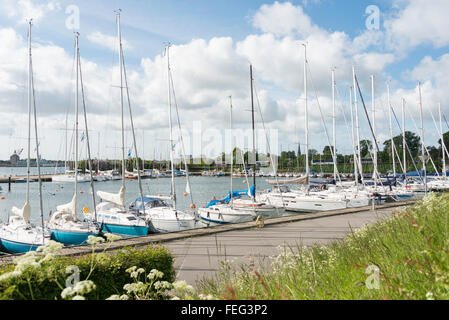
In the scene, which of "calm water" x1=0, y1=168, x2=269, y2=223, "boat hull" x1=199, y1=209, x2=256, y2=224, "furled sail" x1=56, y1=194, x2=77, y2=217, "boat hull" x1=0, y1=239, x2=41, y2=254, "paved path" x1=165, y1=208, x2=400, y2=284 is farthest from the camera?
"calm water" x1=0, y1=168, x2=269, y2=223

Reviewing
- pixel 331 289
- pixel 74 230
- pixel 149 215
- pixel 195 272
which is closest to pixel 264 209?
pixel 149 215

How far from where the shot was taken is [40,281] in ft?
14.6

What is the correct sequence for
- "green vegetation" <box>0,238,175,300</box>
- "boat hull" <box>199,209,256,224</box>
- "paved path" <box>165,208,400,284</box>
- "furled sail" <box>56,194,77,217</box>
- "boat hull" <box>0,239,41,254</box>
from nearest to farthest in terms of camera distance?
"green vegetation" <box>0,238,175,300</box> < "paved path" <box>165,208,400,284</box> < "boat hull" <box>0,239,41,254</box> < "furled sail" <box>56,194,77,217</box> < "boat hull" <box>199,209,256,224</box>

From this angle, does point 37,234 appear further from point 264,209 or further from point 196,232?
point 264,209

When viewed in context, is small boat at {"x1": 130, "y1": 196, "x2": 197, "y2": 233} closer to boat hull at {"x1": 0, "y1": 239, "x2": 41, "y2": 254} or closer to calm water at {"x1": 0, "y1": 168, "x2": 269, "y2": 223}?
calm water at {"x1": 0, "y1": 168, "x2": 269, "y2": 223}

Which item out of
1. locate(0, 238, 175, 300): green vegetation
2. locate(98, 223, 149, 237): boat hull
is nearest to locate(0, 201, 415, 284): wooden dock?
locate(0, 238, 175, 300): green vegetation

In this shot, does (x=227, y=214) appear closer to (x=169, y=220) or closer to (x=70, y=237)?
(x=169, y=220)

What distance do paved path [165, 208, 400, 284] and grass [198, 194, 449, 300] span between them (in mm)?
2630

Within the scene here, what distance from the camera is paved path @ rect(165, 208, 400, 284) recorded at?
9.57m

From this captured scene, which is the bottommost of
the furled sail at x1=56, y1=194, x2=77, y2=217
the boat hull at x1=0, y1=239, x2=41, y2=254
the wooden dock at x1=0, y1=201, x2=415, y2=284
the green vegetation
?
the boat hull at x1=0, y1=239, x2=41, y2=254

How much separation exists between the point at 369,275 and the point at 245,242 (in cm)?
937

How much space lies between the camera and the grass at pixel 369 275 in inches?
138

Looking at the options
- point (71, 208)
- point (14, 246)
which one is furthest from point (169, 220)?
point (14, 246)

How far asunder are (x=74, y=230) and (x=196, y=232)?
771 centimetres
